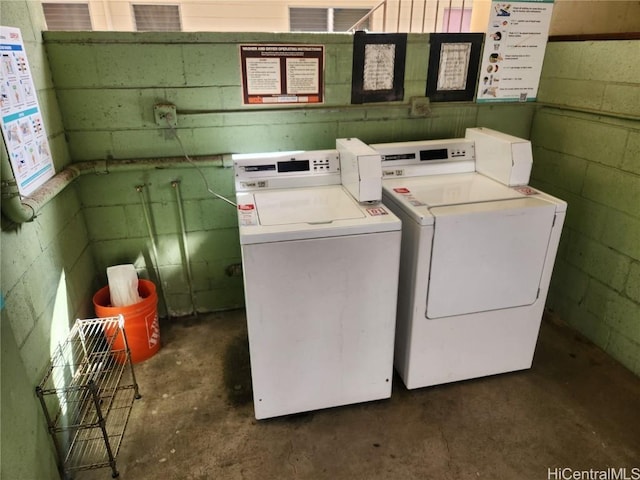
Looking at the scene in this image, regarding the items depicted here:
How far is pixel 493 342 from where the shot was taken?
7.17 ft

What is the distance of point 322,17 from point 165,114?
3210mm

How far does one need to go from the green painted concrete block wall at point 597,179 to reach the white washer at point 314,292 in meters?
1.35

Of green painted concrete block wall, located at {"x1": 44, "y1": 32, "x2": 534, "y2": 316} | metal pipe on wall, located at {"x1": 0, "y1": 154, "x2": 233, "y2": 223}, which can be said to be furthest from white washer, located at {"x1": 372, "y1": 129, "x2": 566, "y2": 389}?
metal pipe on wall, located at {"x1": 0, "y1": 154, "x2": 233, "y2": 223}

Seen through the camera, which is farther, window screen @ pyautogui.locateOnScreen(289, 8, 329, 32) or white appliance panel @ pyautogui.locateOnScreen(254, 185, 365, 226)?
window screen @ pyautogui.locateOnScreen(289, 8, 329, 32)

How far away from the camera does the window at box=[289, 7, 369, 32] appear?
15.6 ft

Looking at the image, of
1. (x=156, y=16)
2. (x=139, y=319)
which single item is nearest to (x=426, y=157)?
(x=139, y=319)

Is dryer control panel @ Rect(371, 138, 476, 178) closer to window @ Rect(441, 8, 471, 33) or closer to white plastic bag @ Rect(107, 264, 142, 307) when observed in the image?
white plastic bag @ Rect(107, 264, 142, 307)

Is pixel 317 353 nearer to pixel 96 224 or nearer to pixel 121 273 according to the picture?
pixel 121 273

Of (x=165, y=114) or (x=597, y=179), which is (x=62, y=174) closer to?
(x=165, y=114)

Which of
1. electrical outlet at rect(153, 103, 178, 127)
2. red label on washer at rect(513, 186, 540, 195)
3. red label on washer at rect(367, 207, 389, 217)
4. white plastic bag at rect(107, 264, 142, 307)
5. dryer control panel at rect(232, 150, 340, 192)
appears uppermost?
electrical outlet at rect(153, 103, 178, 127)

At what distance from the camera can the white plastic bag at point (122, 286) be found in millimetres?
2371

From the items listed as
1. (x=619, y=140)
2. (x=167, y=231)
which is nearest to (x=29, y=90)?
(x=167, y=231)

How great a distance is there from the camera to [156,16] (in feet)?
15.0

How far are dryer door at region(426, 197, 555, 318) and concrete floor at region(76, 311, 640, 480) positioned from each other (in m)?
0.50
